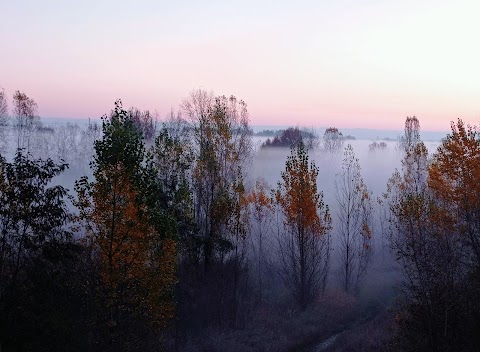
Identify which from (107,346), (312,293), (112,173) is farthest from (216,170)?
(107,346)

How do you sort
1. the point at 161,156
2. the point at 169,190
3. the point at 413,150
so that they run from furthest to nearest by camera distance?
the point at 413,150
the point at 161,156
the point at 169,190

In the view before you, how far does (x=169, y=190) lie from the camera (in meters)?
25.1

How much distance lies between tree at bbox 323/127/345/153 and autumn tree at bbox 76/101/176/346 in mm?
83038

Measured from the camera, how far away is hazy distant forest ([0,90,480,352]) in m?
16.2

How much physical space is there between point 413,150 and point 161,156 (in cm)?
2877

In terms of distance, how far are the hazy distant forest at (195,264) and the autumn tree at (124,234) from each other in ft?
0.19

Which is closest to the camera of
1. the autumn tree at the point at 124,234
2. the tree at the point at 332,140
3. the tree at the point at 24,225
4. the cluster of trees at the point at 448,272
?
the cluster of trees at the point at 448,272

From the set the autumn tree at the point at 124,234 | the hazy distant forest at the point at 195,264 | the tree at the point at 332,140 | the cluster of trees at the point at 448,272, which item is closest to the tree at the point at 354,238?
the hazy distant forest at the point at 195,264

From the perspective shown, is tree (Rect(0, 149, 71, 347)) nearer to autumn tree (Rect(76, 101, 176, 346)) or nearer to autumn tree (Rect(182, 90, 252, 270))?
autumn tree (Rect(76, 101, 176, 346))

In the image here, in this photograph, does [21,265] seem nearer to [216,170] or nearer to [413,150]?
[216,170]

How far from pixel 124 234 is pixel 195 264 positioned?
985 centimetres

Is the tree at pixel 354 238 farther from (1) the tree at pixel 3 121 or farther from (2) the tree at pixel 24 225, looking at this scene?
(1) the tree at pixel 3 121

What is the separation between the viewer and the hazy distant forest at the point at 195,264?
16.2 m

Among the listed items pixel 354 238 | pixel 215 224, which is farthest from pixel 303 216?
pixel 354 238
